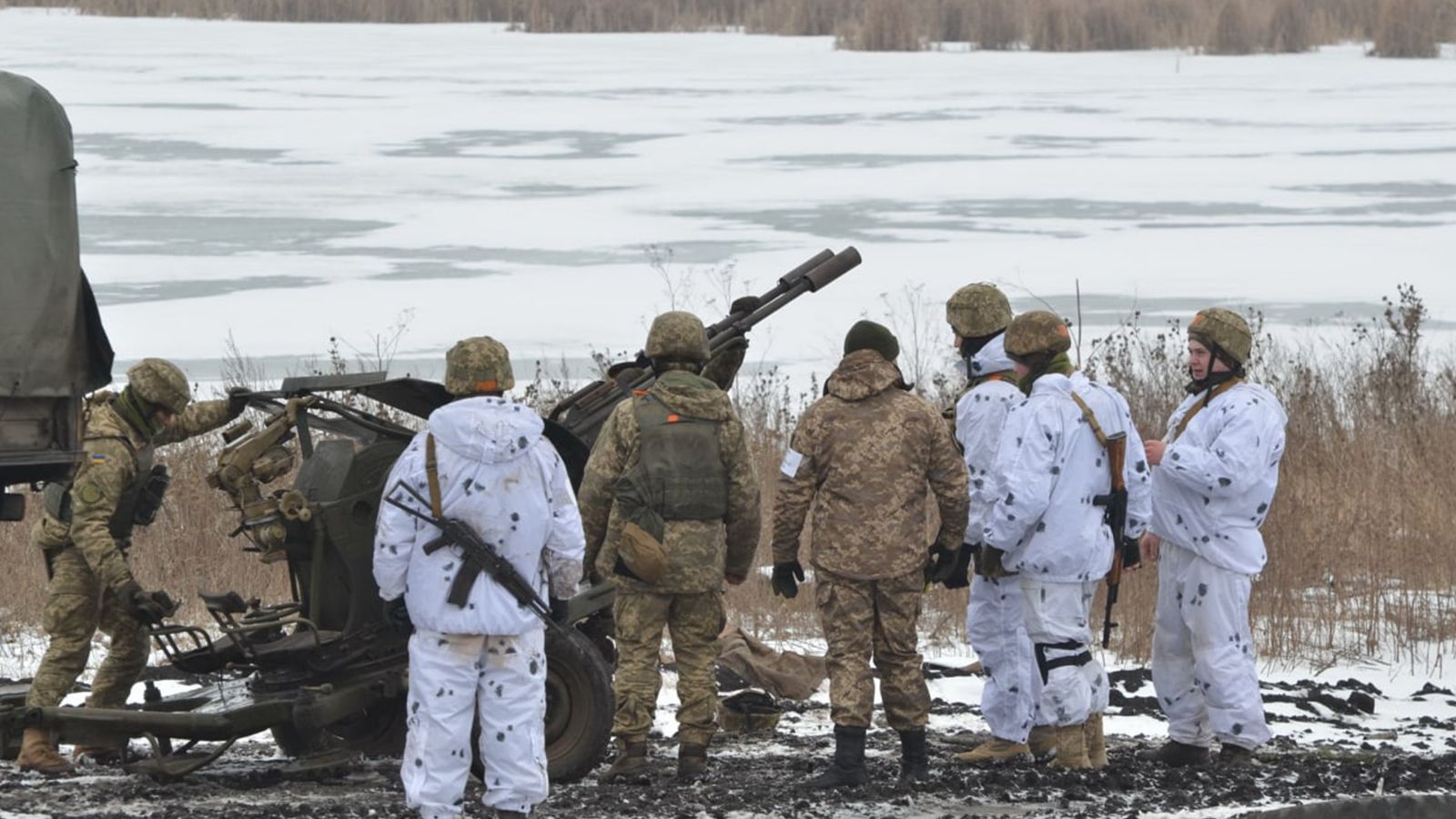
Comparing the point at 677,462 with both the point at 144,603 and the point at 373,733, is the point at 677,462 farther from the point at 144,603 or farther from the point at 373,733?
the point at 144,603

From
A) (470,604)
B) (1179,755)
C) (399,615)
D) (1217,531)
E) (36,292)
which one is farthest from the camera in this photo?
(1179,755)

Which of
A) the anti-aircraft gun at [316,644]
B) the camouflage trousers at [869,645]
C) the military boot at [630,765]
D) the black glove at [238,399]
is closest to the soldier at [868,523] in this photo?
the camouflage trousers at [869,645]

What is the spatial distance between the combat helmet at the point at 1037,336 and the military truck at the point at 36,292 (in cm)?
322

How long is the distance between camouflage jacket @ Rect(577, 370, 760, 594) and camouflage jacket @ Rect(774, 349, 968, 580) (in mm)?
157

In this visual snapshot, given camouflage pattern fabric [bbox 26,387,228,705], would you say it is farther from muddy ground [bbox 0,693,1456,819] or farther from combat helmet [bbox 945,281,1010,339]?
combat helmet [bbox 945,281,1010,339]

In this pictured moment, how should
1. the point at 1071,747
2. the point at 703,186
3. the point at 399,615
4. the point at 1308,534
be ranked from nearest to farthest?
the point at 399,615, the point at 1071,747, the point at 1308,534, the point at 703,186

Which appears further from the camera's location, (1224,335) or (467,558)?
(1224,335)

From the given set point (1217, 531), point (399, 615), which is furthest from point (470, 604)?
point (1217, 531)

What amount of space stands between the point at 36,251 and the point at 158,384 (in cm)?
68

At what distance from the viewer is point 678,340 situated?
754 centimetres

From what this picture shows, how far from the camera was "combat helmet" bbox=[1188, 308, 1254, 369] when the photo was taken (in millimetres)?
7777

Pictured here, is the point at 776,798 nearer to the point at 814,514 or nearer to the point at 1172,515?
the point at 814,514

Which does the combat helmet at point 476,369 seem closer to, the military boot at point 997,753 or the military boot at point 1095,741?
the military boot at point 997,753

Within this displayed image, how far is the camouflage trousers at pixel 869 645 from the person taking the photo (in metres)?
7.47
